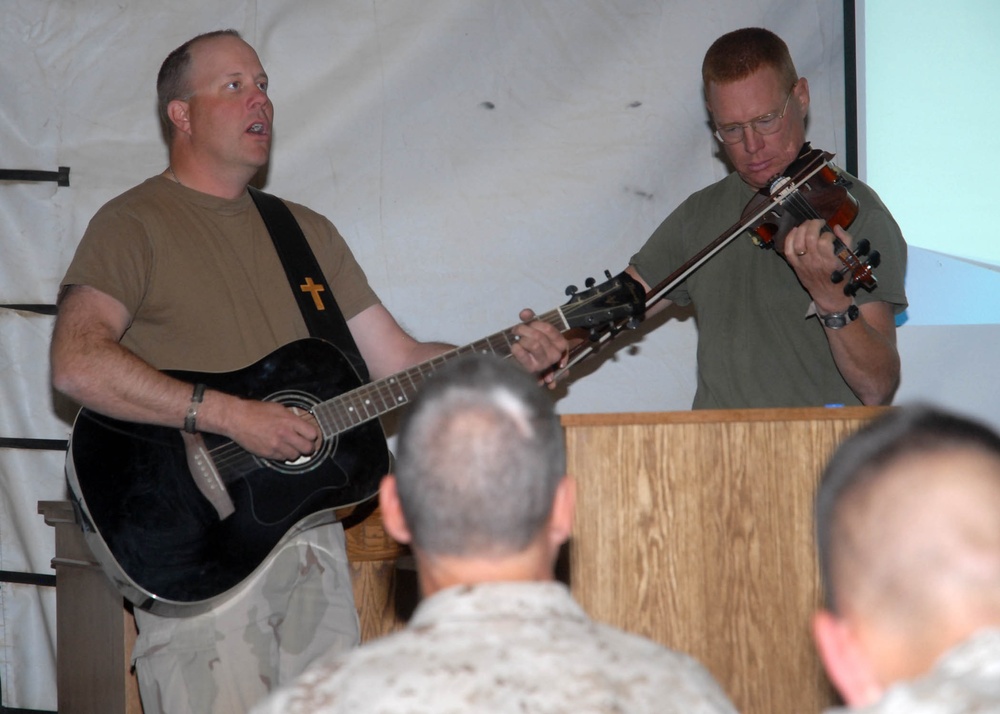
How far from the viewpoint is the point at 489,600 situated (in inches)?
41.2

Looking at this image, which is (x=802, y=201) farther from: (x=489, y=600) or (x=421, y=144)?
(x=489, y=600)

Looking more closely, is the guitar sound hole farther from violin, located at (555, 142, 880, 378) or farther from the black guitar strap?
violin, located at (555, 142, 880, 378)

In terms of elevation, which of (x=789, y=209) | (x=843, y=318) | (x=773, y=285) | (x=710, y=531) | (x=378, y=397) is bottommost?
(x=710, y=531)

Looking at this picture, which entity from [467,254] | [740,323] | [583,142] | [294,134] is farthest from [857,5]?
[294,134]

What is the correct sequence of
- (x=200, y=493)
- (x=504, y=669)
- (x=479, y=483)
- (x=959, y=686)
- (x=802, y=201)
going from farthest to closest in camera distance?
1. (x=802, y=201)
2. (x=200, y=493)
3. (x=479, y=483)
4. (x=504, y=669)
5. (x=959, y=686)

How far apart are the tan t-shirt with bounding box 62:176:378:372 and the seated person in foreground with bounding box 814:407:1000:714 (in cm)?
182

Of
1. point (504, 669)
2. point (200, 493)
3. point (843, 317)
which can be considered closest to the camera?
point (504, 669)

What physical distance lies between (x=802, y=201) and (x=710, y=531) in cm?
90

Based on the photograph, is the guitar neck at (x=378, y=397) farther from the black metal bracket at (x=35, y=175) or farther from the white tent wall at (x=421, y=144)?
the black metal bracket at (x=35, y=175)

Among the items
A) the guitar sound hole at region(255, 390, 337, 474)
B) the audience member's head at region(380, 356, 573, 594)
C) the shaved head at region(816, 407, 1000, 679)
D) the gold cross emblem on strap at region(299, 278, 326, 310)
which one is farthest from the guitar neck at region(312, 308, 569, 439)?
the shaved head at region(816, 407, 1000, 679)

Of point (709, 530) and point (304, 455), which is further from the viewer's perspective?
point (304, 455)

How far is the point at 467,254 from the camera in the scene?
10.8 feet

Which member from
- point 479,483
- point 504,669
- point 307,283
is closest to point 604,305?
point 307,283

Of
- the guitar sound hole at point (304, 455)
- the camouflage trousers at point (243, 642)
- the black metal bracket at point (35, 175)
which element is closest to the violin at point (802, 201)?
the guitar sound hole at point (304, 455)
